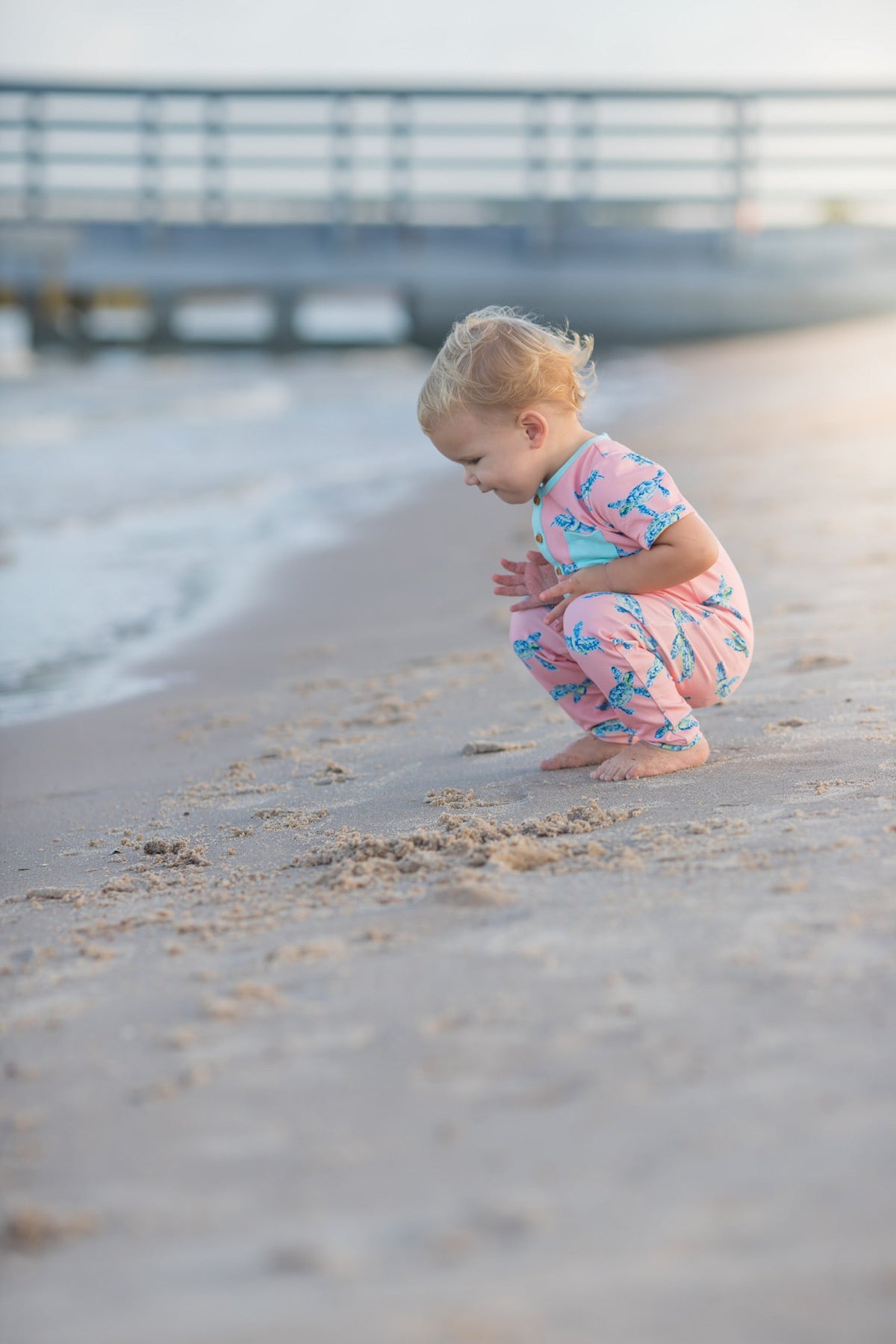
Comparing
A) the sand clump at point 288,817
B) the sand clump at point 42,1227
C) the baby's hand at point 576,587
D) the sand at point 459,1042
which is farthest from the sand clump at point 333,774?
the sand clump at point 42,1227

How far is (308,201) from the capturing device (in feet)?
38.9

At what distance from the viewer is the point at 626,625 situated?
1785 mm

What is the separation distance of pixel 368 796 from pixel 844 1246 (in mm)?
1189

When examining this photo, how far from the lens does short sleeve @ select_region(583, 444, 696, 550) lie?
1756mm

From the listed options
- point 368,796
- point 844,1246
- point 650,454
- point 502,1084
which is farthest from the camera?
point 650,454

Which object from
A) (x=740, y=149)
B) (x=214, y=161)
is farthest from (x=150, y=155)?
(x=740, y=149)

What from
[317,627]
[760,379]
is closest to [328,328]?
[760,379]

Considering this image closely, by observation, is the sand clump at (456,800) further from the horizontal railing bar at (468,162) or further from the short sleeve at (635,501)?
the horizontal railing bar at (468,162)

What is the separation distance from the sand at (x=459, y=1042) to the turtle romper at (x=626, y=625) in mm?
108

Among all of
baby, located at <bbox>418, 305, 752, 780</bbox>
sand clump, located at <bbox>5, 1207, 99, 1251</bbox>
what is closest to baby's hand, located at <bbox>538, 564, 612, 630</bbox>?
baby, located at <bbox>418, 305, 752, 780</bbox>

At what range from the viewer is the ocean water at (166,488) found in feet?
10.8

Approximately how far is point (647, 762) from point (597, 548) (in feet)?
0.97

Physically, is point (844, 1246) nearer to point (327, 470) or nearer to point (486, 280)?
point (327, 470)

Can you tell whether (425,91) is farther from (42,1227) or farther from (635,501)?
(42,1227)
